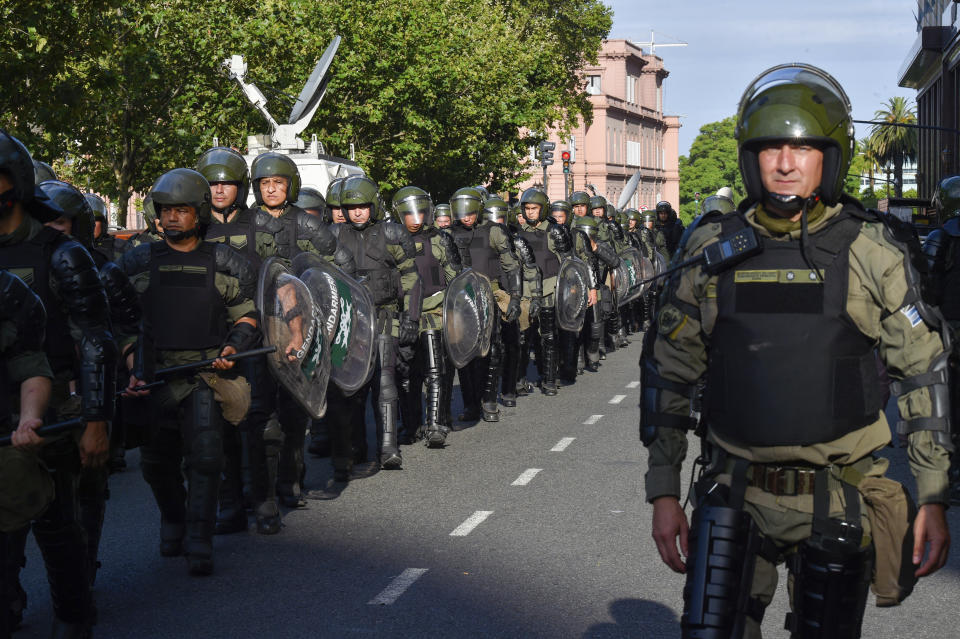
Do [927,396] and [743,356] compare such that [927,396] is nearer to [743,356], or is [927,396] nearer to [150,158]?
[743,356]

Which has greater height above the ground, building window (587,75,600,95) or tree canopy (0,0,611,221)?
building window (587,75,600,95)

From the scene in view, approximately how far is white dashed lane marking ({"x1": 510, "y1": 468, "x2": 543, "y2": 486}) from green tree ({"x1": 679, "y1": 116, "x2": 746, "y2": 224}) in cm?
13145

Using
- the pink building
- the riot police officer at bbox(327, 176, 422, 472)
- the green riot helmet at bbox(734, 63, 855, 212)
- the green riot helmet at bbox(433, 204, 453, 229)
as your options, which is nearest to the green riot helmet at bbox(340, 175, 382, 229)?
the riot police officer at bbox(327, 176, 422, 472)

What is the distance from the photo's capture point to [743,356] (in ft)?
11.3

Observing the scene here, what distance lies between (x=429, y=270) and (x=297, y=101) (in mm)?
15926

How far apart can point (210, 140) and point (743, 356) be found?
29057 millimetres

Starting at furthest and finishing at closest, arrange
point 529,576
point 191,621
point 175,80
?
point 175,80, point 529,576, point 191,621

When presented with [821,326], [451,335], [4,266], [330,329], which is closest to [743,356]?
[821,326]

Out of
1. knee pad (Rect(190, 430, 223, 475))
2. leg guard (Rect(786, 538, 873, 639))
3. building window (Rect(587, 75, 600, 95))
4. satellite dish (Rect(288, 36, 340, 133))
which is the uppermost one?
building window (Rect(587, 75, 600, 95))

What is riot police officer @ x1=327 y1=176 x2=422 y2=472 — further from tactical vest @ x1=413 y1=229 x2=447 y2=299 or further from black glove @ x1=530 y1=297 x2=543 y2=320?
black glove @ x1=530 y1=297 x2=543 y2=320

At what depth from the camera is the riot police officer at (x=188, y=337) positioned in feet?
21.5

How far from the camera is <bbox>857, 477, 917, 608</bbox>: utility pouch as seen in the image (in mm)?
3354

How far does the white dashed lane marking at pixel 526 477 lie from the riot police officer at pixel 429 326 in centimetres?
131

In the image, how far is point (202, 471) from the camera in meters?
6.47
